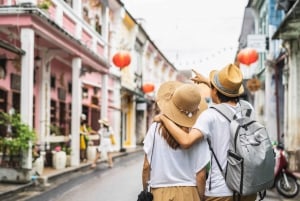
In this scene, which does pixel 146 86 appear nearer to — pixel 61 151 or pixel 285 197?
pixel 61 151

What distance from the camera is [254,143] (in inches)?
139

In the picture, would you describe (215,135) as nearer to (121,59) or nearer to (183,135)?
(183,135)

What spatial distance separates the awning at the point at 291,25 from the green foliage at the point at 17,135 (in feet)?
20.8

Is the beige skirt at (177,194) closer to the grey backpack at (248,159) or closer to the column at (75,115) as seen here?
the grey backpack at (248,159)

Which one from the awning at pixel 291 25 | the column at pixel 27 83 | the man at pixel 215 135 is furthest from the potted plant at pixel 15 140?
the man at pixel 215 135

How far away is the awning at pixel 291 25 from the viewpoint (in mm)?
12422

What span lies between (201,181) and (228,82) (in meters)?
0.73

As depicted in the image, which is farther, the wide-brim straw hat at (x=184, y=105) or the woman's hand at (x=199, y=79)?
the woman's hand at (x=199, y=79)

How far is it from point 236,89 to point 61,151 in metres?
12.3

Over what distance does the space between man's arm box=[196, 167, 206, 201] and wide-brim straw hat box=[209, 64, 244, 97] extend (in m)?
0.59

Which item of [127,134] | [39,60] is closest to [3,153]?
[39,60]

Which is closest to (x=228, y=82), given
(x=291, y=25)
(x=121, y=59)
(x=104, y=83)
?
(x=291, y=25)

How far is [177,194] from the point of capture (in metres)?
3.81

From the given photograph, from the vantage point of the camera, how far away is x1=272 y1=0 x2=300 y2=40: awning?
1242 cm
